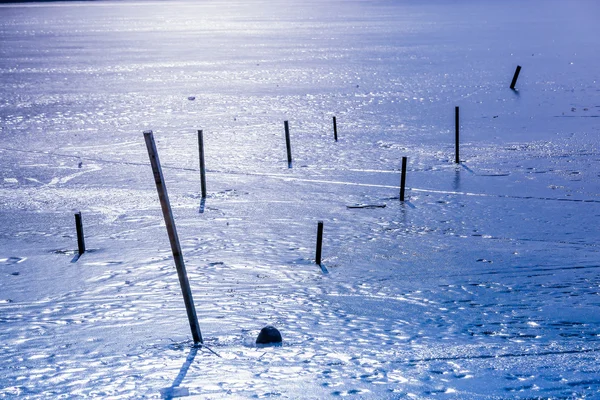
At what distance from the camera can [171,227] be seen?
670 centimetres

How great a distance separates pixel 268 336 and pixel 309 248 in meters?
3.42

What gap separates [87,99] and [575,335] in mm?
22148

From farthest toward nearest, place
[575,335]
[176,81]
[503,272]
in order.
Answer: [176,81]
[503,272]
[575,335]

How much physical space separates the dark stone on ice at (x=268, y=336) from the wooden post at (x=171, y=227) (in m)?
0.51

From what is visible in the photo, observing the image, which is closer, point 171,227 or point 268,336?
point 171,227

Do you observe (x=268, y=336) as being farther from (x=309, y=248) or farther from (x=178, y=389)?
(x=309, y=248)

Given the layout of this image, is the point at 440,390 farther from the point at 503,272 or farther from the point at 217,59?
the point at 217,59

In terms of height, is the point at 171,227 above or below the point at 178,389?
above

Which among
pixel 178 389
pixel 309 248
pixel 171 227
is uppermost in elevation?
pixel 171 227

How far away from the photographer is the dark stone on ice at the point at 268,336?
718 cm

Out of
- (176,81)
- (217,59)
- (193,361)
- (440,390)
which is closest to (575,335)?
(440,390)

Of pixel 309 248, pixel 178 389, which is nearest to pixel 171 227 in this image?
pixel 178 389

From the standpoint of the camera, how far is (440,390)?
6109 millimetres

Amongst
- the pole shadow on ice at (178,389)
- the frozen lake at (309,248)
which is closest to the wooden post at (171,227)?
the frozen lake at (309,248)
